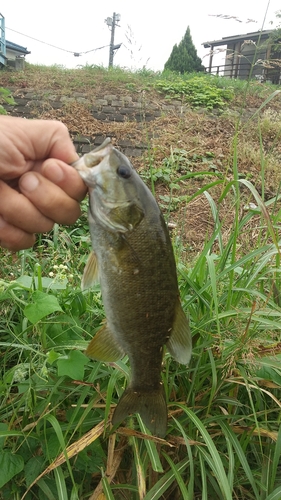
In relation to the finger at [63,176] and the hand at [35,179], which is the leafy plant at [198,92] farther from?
the finger at [63,176]

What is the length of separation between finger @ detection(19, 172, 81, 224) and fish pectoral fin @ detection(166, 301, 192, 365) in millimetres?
455

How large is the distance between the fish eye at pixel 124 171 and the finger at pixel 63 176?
0.44 feet

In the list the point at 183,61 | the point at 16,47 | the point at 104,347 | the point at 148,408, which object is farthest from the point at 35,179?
A: the point at 183,61

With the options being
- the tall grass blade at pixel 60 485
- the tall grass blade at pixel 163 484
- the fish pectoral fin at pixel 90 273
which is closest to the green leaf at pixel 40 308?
the fish pectoral fin at pixel 90 273

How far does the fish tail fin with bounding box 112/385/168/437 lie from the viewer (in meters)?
1.25

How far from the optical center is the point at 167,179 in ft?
19.9

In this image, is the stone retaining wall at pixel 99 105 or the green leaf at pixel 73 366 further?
the stone retaining wall at pixel 99 105

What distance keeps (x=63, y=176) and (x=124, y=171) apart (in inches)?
7.2

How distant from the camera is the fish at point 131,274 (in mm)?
1142

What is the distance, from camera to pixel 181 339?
1224 mm

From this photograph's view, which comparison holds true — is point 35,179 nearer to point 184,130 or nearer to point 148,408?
point 148,408

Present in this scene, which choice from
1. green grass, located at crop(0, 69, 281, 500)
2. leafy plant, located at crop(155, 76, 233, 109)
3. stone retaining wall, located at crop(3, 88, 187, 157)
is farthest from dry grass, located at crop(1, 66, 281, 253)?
green grass, located at crop(0, 69, 281, 500)

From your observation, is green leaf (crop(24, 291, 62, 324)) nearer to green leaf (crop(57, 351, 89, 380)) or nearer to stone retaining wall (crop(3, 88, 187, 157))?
green leaf (crop(57, 351, 89, 380))

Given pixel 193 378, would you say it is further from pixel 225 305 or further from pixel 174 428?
pixel 225 305
